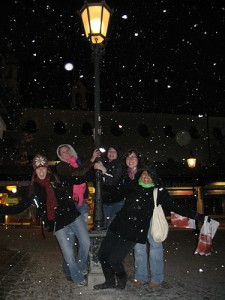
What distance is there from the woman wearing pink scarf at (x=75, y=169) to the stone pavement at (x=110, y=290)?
1.25m

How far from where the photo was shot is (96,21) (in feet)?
20.7

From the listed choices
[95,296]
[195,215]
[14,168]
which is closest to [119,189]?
[195,215]

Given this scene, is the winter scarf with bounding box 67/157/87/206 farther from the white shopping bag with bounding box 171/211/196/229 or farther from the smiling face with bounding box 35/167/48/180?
the white shopping bag with bounding box 171/211/196/229

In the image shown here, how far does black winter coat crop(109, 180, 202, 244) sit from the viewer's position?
5.11m

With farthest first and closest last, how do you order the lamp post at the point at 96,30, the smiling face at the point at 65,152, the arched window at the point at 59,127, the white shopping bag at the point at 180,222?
1. the arched window at the point at 59,127
2. the white shopping bag at the point at 180,222
3. the lamp post at the point at 96,30
4. the smiling face at the point at 65,152

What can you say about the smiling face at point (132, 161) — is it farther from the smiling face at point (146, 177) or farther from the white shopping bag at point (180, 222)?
the white shopping bag at point (180, 222)

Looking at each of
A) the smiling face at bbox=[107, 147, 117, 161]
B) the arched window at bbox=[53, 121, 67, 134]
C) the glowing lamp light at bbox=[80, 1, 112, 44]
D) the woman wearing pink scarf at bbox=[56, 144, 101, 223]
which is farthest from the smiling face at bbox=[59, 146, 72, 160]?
the arched window at bbox=[53, 121, 67, 134]

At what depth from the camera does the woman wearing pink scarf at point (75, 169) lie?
5738mm

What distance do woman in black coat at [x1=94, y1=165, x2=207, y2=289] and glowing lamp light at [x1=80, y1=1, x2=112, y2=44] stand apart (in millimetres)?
2701

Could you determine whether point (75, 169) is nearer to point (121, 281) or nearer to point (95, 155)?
point (95, 155)

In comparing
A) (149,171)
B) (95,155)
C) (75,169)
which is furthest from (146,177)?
(75,169)

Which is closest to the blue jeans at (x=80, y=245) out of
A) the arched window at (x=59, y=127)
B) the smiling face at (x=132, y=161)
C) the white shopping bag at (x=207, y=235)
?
the smiling face at (x=132, y=161)

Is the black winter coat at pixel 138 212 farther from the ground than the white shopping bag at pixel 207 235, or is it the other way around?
the black winter coat at pixel 138 212

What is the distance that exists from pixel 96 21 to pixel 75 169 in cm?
281
